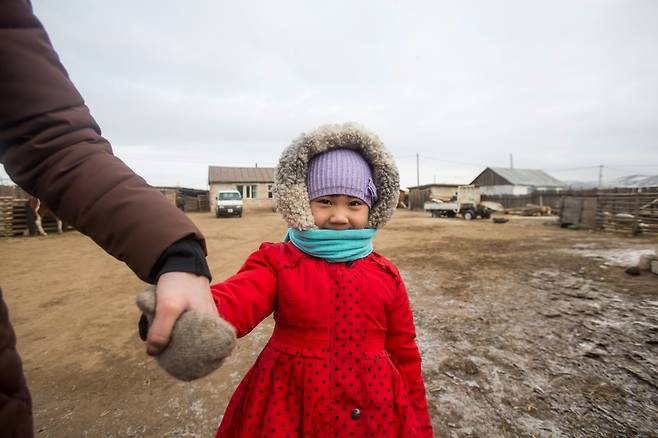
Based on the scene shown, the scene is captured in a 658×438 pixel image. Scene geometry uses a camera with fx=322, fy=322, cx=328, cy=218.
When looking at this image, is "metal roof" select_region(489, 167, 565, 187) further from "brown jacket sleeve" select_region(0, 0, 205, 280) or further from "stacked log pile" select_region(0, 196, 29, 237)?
"brown jacket sleeve" select_region(0, 0, 205, 280)

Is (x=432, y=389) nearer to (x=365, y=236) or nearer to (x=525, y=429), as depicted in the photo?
(x=525, y=429)

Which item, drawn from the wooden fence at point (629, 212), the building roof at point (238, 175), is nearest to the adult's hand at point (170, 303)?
the wooden fence at point (629, 212)

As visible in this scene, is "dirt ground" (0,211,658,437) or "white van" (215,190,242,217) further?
"white van" (215,190,242,217)

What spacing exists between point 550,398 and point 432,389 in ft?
3.15

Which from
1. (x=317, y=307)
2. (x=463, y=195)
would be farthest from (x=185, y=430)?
(x=463, y=195)

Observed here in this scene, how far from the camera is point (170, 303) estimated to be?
0.61 metres

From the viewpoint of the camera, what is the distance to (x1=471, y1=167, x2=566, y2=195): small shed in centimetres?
4494

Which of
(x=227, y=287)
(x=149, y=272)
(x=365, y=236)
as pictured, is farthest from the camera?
(x=365, y=236)

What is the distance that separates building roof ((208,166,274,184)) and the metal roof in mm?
33354

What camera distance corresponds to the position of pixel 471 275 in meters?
6.72

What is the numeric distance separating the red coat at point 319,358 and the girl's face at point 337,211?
0.58ft

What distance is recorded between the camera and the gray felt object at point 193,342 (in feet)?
2.07

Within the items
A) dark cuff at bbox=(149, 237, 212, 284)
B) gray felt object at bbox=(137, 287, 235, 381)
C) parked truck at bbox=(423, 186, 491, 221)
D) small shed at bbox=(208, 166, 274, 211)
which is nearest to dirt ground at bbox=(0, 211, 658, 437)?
gray felt object at bbox=(137, 287, 235, 381)

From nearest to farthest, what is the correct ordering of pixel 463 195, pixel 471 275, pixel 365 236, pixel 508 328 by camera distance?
pixel 365 236 → pixel 508 328 → pixel 471 275 → pixel 463 195
